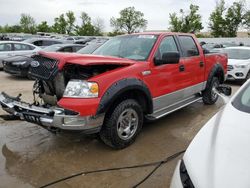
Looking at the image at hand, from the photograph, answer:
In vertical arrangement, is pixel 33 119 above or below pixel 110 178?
above

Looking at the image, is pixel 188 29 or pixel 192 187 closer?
pixel 192 187

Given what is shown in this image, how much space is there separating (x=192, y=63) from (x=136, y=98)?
1.76m

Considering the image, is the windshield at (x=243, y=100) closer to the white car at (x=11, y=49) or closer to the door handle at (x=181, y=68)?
the door handle at (x=181, y=68)

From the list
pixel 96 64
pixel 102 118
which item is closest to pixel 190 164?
pixel 102 118

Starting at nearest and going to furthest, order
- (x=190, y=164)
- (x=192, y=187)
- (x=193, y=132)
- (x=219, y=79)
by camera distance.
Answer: (x=192, y=187), (x=190, y=164), (x=193, y=132), (x=219, y=79)

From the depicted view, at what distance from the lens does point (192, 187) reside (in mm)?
1877

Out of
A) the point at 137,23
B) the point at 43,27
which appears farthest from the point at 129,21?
the point at 43,27

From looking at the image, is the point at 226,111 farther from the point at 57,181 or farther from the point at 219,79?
the point at 219,79

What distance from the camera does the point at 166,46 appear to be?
198 inches

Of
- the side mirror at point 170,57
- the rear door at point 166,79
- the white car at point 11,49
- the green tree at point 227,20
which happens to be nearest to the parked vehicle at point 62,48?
the white car at point 11,49

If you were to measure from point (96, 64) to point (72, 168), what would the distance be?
1434 millimetres

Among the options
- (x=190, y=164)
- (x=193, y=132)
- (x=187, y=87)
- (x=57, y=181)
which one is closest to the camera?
(x=190, y=164)

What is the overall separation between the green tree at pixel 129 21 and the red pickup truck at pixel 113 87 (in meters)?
57.1

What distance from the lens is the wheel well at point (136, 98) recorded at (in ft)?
13.3
